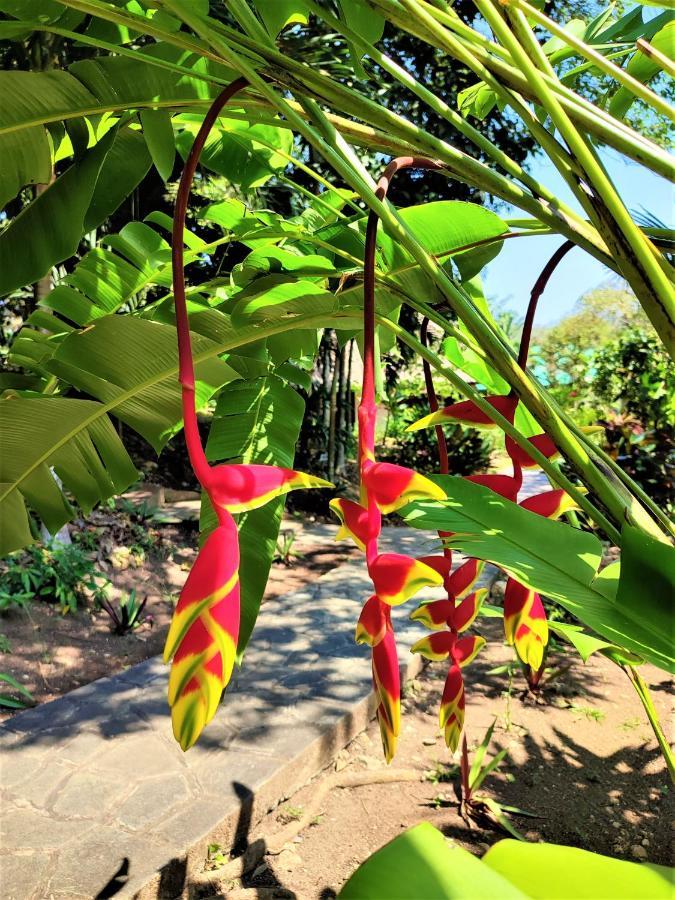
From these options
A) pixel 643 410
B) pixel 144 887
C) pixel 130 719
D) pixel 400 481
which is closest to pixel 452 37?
pixel 400 481

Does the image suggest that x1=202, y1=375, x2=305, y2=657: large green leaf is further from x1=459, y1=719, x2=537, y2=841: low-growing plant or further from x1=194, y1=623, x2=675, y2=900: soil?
x1=459, y1=719, x2=537, y2=841: low-growing plant

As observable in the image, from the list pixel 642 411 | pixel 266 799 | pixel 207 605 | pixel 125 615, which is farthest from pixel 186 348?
pixel 642 411

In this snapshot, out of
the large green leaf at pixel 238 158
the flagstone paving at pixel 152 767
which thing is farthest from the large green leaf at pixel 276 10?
the flagstone paving at pixel 152 767

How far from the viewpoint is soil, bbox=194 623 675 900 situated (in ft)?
5.87

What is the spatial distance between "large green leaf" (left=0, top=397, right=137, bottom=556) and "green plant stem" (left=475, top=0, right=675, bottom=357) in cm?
57

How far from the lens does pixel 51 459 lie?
949 millimetres

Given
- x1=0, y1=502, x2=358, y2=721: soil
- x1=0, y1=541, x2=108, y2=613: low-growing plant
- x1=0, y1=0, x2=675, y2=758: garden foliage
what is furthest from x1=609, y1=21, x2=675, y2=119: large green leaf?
x1=0, y1=541, x2=108, y2=613: low-growing plant

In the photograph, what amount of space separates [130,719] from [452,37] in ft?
7.86

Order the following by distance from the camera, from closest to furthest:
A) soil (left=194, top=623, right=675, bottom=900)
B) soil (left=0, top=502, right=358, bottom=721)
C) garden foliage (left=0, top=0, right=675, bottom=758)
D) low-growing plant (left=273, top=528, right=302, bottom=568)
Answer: garden foliage (left=0, top=0, right=675, bottom=758), soil (left=194, top=623, right=675, bottom=900), soil (left=0, top=502, right=358, bottom=721), low-growing plant (left=273, top=528, right=302, bottom=568)

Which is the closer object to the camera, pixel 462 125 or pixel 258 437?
pixel 462 125

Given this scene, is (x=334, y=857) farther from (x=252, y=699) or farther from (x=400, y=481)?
(x=400, y=481)

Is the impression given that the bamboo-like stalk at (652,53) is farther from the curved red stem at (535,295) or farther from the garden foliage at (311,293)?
the curved red stem at (535,295)

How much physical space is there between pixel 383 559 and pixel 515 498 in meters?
0.21

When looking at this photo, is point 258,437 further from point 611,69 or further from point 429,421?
point 611,69
